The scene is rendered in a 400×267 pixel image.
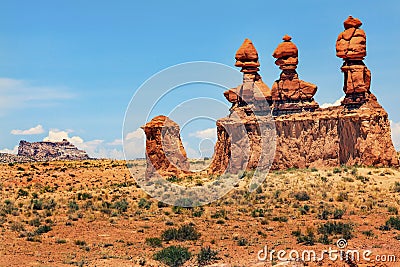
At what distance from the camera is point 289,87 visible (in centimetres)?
4919

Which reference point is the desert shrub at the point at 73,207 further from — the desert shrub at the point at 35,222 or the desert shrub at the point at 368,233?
the desert shrub at the point at 368,233

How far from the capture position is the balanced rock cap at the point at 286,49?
49.6m

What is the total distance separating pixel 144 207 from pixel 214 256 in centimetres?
1268

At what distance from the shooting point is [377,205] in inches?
1091

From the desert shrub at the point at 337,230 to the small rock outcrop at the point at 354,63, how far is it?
2448 cm

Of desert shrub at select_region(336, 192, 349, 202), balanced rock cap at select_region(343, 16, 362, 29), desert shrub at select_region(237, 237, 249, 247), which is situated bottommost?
desert shrub at select_region(237, 237, 249, 247)

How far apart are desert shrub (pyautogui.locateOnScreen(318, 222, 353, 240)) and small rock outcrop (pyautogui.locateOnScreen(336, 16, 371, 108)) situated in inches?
964

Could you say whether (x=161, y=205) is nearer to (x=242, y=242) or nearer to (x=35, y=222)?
(x=35, y=222)

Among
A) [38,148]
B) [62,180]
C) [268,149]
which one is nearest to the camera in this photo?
[268,149]

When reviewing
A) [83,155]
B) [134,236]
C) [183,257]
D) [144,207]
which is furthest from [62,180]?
[83,155]

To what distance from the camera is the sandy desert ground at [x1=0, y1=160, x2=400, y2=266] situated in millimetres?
18469

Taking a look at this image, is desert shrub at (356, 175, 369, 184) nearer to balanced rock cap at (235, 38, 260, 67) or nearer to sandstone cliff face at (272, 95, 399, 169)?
sandstone cliff face at (272, 95, 399, 169)

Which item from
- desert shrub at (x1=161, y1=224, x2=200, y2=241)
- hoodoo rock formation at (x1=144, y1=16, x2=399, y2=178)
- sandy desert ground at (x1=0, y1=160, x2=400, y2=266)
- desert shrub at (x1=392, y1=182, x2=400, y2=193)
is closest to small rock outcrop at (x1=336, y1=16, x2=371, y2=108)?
hoodoo rock formation at (x1=144, y1=16, x2=399, y2=178)

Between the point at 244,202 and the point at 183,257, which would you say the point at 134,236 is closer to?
the point at 183,257
